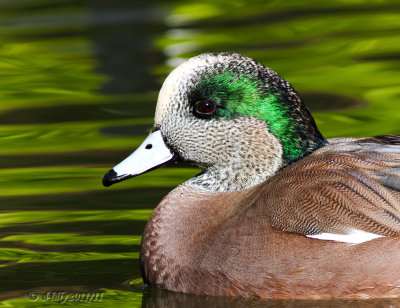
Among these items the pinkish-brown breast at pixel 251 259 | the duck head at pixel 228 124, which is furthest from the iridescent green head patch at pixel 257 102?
the pinkish-brown breast at pixel 251 259

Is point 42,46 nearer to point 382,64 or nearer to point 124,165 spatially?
point 382,64

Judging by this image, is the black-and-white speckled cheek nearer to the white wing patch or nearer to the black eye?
the black eye

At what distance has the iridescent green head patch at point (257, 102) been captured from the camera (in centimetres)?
618

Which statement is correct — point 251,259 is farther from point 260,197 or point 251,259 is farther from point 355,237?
point 355,237

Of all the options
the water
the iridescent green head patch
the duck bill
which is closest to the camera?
the iridescent green head patch

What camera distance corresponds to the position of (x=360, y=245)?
18.5 feet

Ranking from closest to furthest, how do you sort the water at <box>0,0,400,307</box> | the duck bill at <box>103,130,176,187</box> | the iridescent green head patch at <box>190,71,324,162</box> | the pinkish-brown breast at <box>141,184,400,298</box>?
the pinkish-brown breast at <box>141,184,400,298</box>, the iridescent green head patch at <box>190,71,324,162</box>, the duck bill at <box>103,130,176,187</box>, the water at <box>0,0,400,307</box>

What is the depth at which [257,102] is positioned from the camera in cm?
620

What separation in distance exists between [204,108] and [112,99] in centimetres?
416

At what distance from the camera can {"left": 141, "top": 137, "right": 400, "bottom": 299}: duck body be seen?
5648mm

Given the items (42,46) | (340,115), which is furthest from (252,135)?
(42,46)

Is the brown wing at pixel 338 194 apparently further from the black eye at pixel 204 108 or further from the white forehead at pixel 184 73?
the white forehead at pixel 184 73

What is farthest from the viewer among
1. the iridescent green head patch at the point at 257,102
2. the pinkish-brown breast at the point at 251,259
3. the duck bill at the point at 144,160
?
the duck bill at the point at 144,160

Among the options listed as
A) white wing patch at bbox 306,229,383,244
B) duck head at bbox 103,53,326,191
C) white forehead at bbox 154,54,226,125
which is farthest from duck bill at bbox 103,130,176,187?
white wing patch at bbox 306,229,383,244
